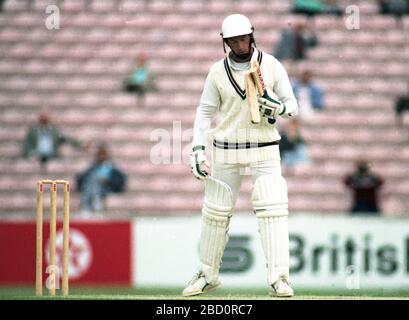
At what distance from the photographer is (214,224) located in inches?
361

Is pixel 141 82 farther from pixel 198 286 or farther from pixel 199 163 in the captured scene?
pixel 198 286

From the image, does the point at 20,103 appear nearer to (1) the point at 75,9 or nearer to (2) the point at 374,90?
(1) the point at 75,9

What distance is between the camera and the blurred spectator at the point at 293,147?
1430cm

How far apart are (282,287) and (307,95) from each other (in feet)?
20.6

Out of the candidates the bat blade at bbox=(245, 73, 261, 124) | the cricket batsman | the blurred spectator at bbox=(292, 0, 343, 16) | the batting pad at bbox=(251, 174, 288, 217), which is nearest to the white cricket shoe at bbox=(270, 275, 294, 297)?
the cricket batsman

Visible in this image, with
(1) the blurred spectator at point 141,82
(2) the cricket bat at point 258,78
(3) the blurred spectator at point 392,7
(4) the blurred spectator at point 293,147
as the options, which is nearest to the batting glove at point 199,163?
(2) the cricket bat at point 258,78

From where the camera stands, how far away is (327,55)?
15.6 metres

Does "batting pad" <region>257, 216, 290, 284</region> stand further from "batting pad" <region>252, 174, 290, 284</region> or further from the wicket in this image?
the wicket

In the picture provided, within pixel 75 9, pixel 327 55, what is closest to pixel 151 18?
pixel 75 9

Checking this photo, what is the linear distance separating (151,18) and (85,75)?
37.6 inches

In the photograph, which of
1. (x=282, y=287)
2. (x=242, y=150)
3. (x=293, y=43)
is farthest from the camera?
(x=293, y=43)

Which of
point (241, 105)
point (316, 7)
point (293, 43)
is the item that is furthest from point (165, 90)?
point (241, 105)

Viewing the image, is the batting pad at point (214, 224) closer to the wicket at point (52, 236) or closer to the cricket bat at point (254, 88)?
the cricket bat at point (254, 88)

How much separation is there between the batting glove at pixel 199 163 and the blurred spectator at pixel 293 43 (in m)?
6.13
